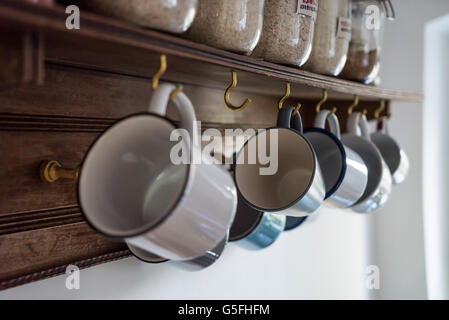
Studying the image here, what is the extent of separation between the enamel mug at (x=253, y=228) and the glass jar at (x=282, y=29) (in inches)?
13.6

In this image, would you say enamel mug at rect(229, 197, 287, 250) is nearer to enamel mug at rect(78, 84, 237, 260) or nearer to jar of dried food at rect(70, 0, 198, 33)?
enamel mug at rect(78, 84, 237, 260)

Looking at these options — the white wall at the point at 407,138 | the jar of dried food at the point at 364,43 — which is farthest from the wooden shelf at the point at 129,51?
the white wall at the point at 407,138

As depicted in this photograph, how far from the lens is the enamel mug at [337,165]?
834 mm

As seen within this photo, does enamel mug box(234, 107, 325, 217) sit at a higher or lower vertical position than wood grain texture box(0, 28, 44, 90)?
lower

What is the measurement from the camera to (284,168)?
0.82 m

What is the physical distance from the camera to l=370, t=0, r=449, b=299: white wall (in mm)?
1521

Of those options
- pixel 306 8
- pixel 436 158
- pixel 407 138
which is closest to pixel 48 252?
pixel 306 8

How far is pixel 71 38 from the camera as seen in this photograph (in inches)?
16.2

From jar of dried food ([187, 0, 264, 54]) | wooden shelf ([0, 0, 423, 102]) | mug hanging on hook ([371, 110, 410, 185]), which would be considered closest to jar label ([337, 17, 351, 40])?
wooden shelf ([0, 0, 423, 102])

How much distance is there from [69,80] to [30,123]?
0.09 meters

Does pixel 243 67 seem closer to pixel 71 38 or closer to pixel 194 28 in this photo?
pixel 194 28

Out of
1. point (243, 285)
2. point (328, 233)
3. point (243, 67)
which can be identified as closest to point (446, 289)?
point (328, 233)

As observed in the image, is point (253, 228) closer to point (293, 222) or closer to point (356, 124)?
point (293, 222)

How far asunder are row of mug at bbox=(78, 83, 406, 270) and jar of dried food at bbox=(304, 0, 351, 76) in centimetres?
11
